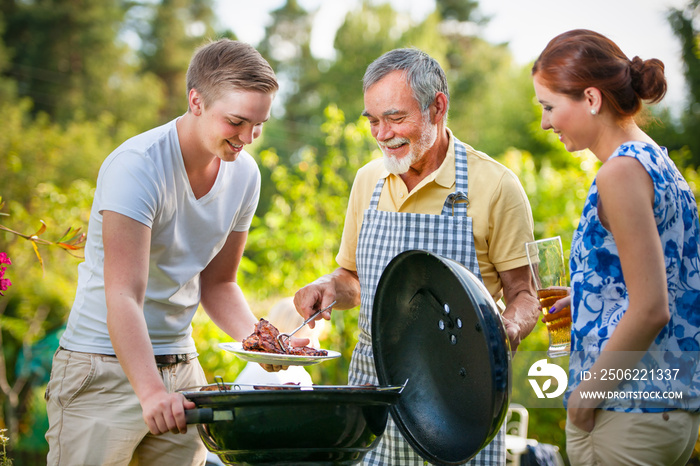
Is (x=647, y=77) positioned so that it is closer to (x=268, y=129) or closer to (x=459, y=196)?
(x=459, y=196)

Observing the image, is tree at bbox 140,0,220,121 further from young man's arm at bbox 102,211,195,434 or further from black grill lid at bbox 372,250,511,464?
black grill lid at bbox 372,250,511,464

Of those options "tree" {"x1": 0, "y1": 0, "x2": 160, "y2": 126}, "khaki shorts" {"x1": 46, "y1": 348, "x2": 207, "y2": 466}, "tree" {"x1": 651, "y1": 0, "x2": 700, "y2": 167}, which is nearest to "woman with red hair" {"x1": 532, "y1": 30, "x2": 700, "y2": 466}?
"khaki shorts" {"x1": 46, "y1": 348, "x2": 207, "y2": 466}

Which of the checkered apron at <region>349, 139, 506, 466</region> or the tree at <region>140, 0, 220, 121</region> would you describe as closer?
the checkered apron at <region>349, 139, 506, 466</region>

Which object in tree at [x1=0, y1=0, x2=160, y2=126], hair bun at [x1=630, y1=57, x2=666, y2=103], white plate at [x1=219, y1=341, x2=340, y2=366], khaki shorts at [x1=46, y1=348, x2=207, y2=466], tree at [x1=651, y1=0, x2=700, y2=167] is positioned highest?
tree at [x1=0, y1=0, x2=160, y2=126]

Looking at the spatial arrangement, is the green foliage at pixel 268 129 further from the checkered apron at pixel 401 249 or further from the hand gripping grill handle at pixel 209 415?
the hand gripping grill handle at pixel 209 415

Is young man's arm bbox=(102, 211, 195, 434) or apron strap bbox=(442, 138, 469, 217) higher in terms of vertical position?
apron strap bbox=(442, 138, 469, 217)

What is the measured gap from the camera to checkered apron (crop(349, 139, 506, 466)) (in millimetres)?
2238

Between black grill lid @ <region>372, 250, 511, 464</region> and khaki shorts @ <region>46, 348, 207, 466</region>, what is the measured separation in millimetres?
793

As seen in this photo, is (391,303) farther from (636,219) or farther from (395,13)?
(395,13)

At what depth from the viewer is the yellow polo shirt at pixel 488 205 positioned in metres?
2.25

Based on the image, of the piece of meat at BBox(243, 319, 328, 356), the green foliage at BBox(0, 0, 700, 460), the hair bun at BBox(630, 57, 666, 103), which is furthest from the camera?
the green foliage at BBox(0, 0, 700, 460)

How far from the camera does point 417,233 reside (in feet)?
7.51

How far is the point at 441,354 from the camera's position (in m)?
1.72

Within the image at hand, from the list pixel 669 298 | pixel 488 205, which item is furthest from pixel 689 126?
pixel 669 298
